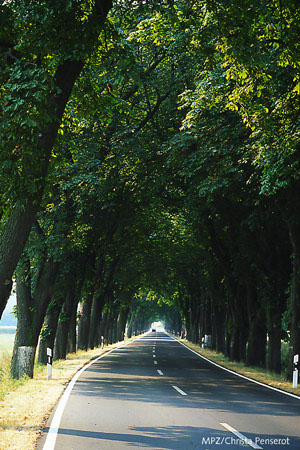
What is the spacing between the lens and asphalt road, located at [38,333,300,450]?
7656mm

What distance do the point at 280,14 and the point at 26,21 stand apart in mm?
4064

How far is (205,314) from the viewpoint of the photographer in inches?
1740

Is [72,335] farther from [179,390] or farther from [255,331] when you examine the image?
[179,390]

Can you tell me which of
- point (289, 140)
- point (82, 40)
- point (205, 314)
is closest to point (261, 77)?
point (289, 140)

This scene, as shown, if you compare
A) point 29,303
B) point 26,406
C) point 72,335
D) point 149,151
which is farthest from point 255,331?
point 26,406

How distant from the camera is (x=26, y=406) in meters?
10.5

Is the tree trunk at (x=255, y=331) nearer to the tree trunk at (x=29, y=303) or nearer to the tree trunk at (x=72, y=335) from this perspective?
the tree trunk at (x=72, y=335)

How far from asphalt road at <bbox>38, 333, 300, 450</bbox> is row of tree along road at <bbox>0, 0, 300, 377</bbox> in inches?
104

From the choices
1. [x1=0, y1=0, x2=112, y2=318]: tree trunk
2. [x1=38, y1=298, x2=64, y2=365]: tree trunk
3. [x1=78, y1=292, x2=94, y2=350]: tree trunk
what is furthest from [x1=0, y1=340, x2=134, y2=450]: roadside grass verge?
[x1=78, y1=292, x2=94, y2=350]: tree trunk

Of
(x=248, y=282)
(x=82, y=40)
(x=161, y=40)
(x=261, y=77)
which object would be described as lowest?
(x=248, y=282)

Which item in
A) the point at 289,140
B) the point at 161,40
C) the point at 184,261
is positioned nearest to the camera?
the point at 289,140

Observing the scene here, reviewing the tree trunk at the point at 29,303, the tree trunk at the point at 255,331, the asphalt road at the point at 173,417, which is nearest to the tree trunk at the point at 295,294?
the asphalt road at the point at 173,417

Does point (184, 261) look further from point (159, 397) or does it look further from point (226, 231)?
point (159, 397)

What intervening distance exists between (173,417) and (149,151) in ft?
34.3
